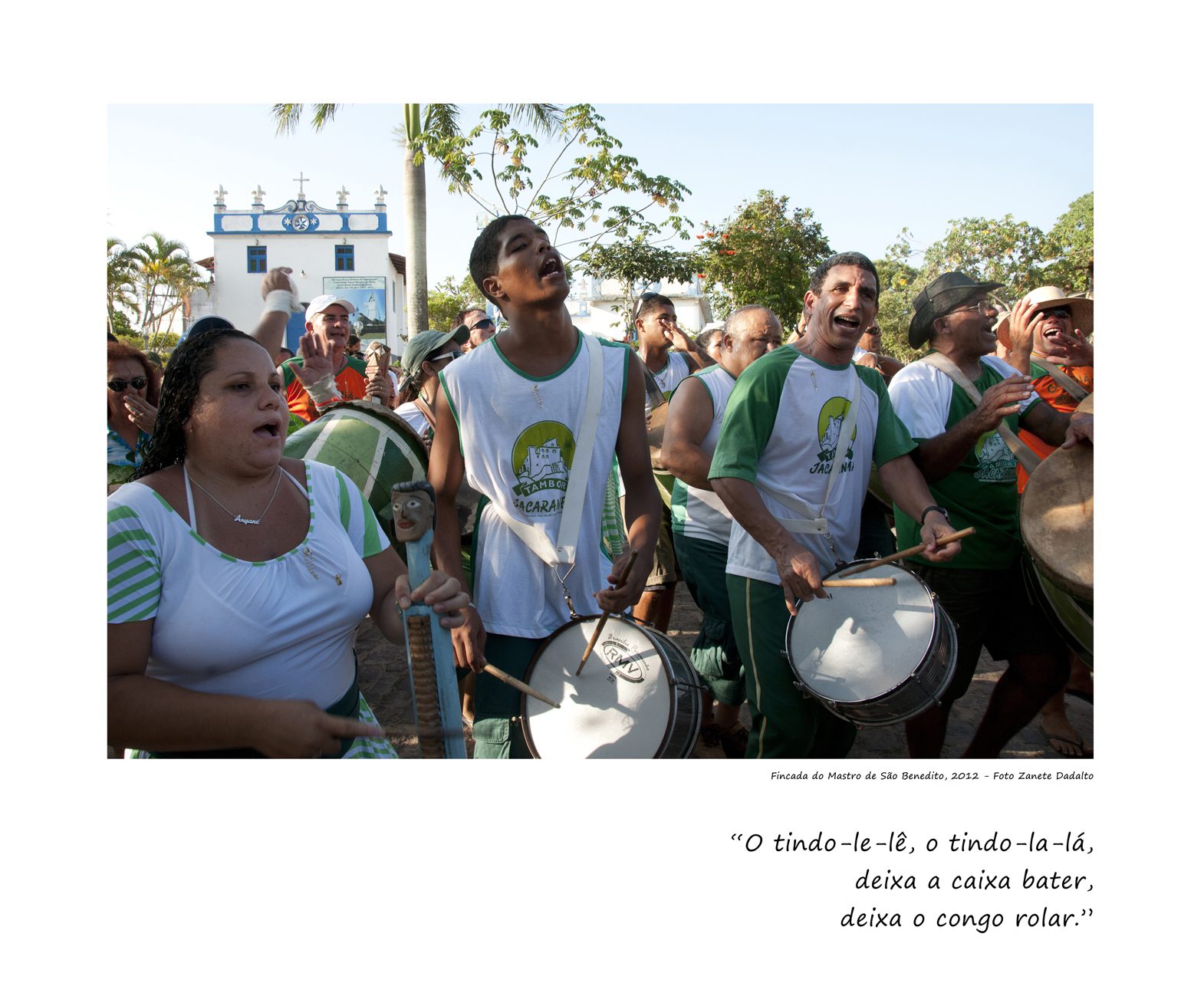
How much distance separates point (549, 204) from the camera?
1092 cm

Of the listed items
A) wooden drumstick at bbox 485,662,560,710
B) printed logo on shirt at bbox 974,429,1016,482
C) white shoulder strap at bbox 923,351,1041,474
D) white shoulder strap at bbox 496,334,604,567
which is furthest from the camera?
printed logo on shirt at bbox 974,429,1016,482

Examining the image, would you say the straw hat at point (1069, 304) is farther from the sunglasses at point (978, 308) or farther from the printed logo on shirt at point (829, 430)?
the printed logo on shirt at point (829, 430)

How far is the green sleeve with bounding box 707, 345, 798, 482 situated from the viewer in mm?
3316

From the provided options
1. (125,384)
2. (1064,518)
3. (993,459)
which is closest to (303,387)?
(125,384)

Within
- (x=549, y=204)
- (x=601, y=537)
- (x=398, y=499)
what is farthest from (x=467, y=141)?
(x=398, y=499)

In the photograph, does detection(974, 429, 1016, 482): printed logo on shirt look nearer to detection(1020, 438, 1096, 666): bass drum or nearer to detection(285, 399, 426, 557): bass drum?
detection(1020, 438, 1096, 666): bass drum

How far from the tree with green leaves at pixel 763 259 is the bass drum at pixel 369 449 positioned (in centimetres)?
1227

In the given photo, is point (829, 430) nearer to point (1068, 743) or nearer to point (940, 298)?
point (940, 298)

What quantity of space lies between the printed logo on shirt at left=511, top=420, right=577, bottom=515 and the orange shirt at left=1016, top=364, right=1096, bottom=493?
2.03 meters

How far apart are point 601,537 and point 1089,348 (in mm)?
2879

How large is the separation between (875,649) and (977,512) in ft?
3.84

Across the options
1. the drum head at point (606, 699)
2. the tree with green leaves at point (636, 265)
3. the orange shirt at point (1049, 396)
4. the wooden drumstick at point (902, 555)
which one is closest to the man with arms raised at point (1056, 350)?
the orange shirt at point (1049, 396)

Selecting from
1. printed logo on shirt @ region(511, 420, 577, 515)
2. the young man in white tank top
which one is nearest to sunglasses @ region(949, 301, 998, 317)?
the young man in white tank top

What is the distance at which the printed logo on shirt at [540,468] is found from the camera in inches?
119
